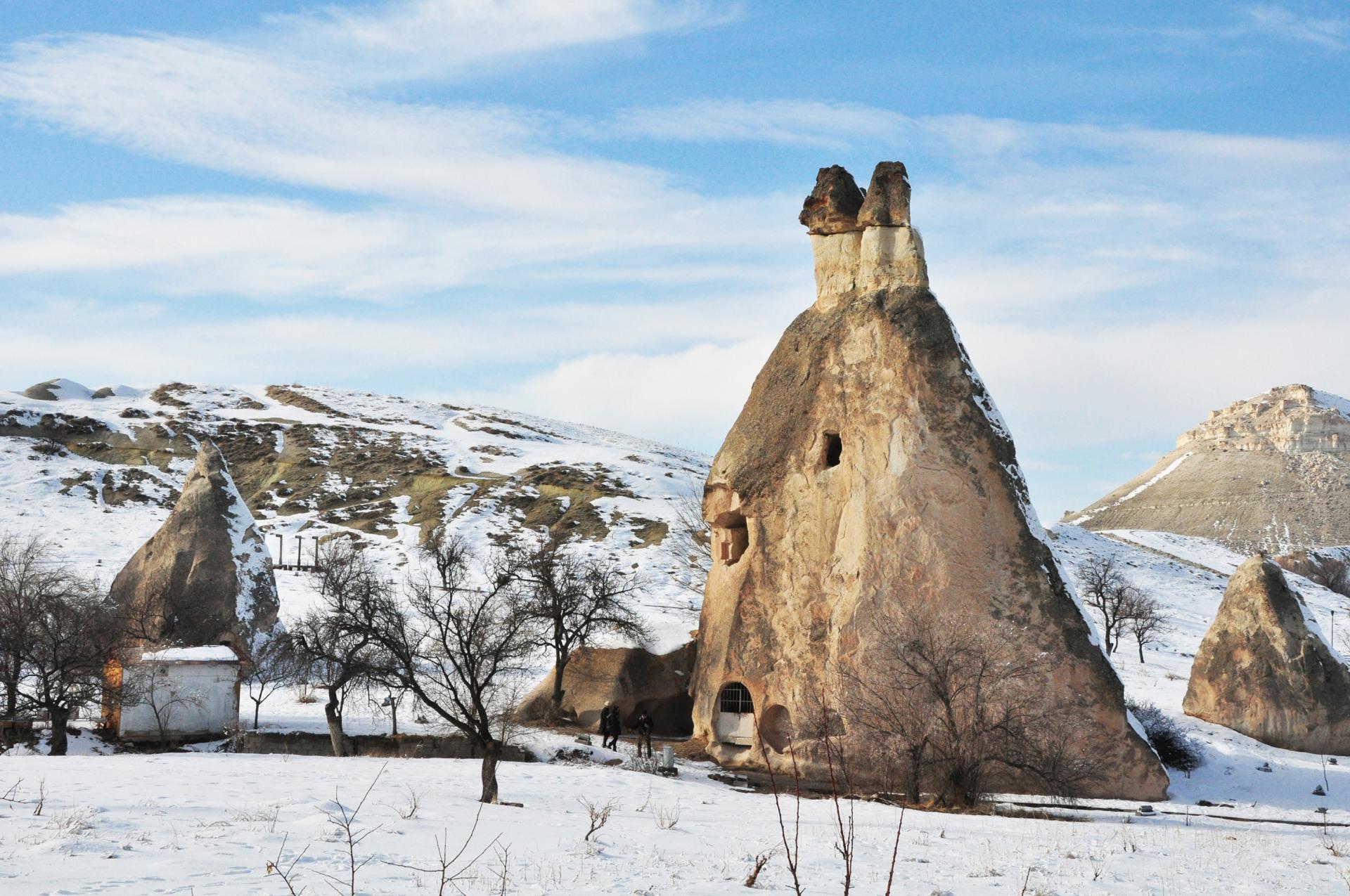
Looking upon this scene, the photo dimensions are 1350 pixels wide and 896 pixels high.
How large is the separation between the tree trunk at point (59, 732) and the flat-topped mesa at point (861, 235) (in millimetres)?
17121

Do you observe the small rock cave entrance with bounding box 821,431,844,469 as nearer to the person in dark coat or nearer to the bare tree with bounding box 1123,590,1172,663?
the person in dark coat

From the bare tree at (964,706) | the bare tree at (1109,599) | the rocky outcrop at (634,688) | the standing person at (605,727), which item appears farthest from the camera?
the bare tree at (1109,599)

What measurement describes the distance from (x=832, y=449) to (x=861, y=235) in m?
4.46

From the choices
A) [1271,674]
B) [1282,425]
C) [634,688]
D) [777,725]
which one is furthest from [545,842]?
[1282,425]

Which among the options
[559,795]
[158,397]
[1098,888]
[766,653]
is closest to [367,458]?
[158,397]

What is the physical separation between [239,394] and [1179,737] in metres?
90.5

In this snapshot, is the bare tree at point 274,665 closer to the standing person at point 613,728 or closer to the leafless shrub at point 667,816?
the standing person at point 613,728

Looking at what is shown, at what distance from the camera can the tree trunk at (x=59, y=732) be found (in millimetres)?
23422

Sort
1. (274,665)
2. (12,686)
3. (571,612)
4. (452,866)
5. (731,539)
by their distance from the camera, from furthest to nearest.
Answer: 1. (571,612)
2. (274,665)
3. (731,539)
4. (12,686)
5. (452,866)

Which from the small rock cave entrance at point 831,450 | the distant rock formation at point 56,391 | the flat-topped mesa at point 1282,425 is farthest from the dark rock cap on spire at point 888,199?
the flat-topped mesa at point 1282,425

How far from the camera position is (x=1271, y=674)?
1071 inches

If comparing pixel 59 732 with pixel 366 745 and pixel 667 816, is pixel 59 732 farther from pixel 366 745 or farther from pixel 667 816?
pixel 667 816

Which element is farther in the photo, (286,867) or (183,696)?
(183,696)

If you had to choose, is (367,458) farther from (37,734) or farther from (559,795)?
(559,795)
